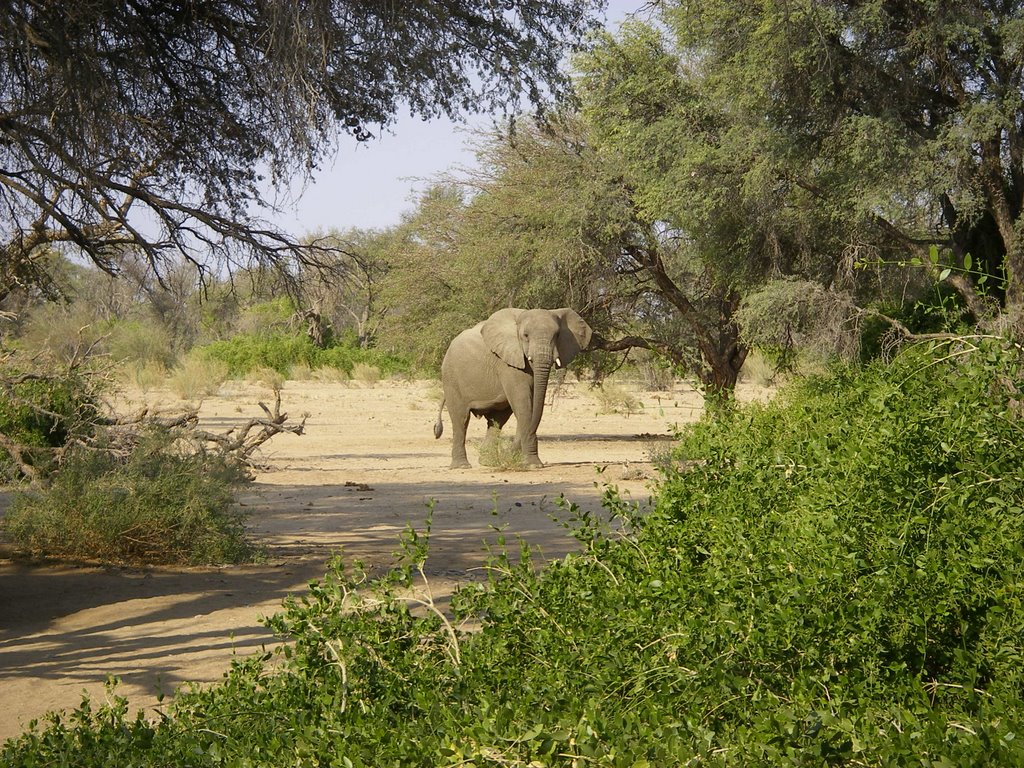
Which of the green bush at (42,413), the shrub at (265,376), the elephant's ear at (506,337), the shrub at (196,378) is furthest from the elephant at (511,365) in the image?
the shrub at (265,376)

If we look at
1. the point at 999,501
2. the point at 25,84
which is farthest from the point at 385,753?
→ the point at 25,84

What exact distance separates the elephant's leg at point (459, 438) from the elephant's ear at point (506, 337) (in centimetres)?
136

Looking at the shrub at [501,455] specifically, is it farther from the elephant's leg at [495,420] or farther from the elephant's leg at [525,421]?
the elephant's leg at [495,420]

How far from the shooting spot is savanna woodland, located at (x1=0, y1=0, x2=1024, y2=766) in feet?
13.7

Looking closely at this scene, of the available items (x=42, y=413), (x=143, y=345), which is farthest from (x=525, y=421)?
(x=143, y=345)

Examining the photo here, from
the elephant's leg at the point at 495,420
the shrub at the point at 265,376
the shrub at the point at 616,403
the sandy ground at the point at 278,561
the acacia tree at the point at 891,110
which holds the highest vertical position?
the acacia tree at the point at 891,110

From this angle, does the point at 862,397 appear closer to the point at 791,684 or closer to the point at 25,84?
the point at 791,684

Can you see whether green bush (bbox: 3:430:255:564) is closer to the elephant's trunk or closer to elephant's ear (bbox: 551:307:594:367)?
the elephant's trunk

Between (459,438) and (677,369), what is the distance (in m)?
4.46

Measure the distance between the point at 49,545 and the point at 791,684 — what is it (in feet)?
24.5

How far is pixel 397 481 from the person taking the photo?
1667 cm

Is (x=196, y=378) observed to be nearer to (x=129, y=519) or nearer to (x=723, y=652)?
(x=129, y=519)

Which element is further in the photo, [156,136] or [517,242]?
[517,242]

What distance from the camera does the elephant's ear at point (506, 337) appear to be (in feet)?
59.4
